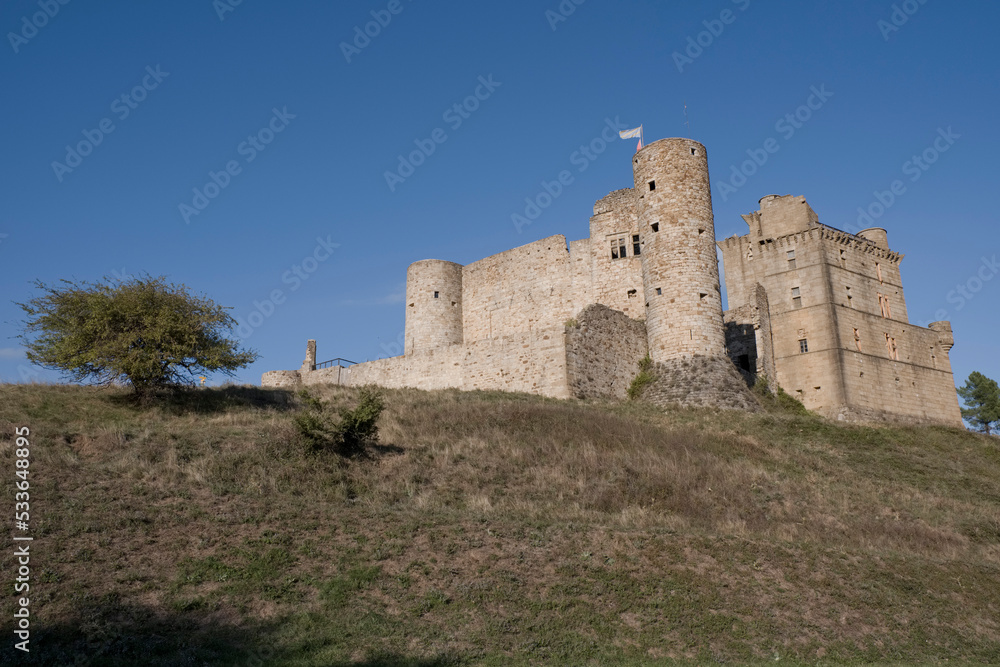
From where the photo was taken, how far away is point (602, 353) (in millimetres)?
29672

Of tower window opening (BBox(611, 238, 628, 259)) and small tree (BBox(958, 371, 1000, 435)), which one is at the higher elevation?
tower window opening (BBox(611, 238, 628, 259))

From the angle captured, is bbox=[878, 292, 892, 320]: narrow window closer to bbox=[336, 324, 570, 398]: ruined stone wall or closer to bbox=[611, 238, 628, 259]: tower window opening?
bbox=[611, 238, 628, 259]: tower window opening

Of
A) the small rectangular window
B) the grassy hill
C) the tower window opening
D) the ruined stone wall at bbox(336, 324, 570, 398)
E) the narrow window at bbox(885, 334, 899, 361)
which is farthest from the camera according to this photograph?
the narrow window at bbox(885, 334, 899, 361)

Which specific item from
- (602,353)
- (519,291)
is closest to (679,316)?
(602,353)

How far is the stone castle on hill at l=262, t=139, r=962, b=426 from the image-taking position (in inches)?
1155

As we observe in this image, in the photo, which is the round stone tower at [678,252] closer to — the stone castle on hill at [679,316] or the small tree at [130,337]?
the stone castle on hill at [679,316]

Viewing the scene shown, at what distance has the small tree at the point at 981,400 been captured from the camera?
49625mm

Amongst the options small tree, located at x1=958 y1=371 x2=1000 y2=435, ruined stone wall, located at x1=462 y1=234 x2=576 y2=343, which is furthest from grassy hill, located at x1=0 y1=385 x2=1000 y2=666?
small tree, located at x1=958 y1=371 x2=1000 y2=435

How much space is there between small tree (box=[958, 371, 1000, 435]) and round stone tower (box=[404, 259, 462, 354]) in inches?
1330

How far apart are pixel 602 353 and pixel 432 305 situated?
1321cm

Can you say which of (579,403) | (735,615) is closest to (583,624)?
(735,615)

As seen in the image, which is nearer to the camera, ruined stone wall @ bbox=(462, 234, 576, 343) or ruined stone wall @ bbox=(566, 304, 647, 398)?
ruined stone wall @ bbox=(566, 304, 647, 398)

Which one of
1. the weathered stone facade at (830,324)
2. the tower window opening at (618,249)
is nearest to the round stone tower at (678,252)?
the tower window opening at (618,249)

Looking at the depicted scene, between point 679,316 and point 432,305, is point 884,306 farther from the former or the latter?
point 432,305
